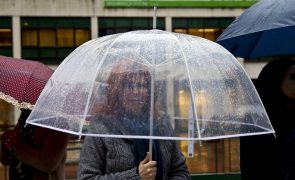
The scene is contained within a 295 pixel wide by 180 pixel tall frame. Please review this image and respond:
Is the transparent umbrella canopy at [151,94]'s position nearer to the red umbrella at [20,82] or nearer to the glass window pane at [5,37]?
the red umbrella at [20,82]

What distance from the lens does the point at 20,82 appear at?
4336mm

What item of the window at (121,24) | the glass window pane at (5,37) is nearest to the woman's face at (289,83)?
the window at (121,24)

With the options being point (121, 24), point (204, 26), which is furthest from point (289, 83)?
point (204, 26)

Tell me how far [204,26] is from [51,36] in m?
7.28

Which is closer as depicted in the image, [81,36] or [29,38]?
[29,38]

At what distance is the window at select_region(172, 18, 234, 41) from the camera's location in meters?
26.9

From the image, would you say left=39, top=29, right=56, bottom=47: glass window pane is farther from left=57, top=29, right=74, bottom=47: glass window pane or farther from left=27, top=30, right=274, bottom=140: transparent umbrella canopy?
left=27, top=30, right=274, bottom=140: transparent umbrella canopy

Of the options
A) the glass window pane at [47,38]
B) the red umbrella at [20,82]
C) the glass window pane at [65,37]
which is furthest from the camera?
the glass window pane at [65,37]

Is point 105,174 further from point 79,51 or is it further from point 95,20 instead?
point 95,20

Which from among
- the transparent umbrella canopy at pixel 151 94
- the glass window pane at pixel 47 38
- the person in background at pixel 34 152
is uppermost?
the glass window pane at pixel 47 38

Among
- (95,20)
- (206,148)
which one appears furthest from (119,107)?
(95,20)

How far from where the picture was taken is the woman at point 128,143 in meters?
3.10

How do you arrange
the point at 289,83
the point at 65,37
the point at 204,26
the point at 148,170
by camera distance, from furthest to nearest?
the point at 204,26, the point at 65,37, the point at 289,83, the point at 148,170

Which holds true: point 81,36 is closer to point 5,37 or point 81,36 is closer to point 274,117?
point 5,37
